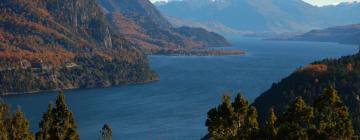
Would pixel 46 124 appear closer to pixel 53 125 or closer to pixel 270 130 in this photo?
pixel 53 125

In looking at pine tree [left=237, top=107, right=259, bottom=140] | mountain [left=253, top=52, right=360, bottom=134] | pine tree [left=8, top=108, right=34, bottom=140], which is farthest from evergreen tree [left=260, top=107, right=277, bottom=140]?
mountain [left=253, top=52, right=360, bottom=134]

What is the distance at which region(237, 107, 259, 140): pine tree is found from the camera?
1991 inches

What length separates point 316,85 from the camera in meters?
153

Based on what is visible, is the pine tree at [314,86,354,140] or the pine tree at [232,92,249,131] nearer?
the pine tree at [314,86,354,140]

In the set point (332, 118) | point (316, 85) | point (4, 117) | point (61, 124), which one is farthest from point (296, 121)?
point (316, 85)

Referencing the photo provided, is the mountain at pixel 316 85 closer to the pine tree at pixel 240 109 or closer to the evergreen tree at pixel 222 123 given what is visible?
the pine tree at pixel 240 109

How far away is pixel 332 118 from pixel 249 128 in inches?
342

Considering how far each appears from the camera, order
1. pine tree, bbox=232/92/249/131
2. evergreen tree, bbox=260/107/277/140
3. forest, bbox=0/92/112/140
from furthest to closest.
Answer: forest, bbox=0/92/112/140 < pine tree, bbox=232/92/249/131 < evergreen tree, bbox=260/107/277/140

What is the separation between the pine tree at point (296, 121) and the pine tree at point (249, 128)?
155 inches

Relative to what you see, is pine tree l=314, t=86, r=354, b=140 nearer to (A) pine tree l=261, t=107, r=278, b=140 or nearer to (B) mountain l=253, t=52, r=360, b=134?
(A) pine tree l=261, t=107, r=278, b=140

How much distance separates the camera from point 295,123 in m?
46.2

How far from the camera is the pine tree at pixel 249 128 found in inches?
1991

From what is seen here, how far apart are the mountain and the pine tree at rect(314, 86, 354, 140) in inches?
3645

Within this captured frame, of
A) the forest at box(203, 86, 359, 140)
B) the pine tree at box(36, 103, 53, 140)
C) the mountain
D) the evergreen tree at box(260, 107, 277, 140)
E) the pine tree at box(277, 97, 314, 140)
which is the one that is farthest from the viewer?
the mountain
